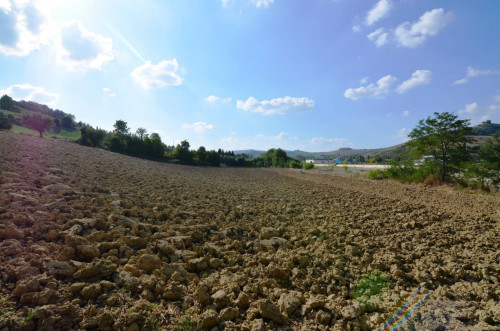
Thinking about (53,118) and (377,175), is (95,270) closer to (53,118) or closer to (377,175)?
(377,175)

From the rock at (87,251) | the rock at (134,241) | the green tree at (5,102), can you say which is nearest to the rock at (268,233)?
the rock at (134,241)

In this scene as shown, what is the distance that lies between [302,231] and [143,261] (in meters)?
3.67

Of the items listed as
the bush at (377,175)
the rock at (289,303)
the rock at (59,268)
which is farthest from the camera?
the bush at (377,175)

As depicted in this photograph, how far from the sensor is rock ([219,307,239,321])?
2.29 metres

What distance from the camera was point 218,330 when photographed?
84.4 inches

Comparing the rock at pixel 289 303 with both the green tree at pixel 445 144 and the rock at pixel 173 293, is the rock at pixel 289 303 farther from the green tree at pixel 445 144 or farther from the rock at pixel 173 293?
the green tree at pixel 445 144

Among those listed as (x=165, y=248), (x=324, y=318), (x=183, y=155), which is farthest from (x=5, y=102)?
(x=324, y=318)

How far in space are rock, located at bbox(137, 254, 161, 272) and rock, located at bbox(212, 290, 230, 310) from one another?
3.62 ft

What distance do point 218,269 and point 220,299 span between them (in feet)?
2.95

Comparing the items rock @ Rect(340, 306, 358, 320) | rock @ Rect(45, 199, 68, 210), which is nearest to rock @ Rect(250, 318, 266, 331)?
rock @ Rect(340, 306, 358, 320)

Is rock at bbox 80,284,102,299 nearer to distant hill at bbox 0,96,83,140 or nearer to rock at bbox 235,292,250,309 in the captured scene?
rock at bbox 235,292,250,309

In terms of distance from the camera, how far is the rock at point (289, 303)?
7.91 feet

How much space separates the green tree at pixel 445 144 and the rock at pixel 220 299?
55.8 ft

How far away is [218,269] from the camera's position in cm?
336
